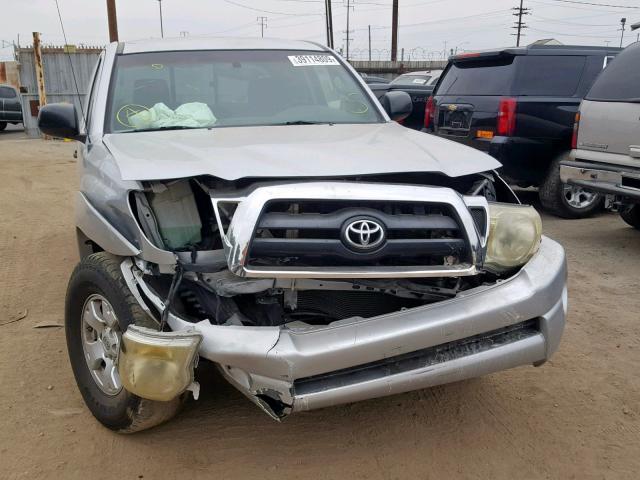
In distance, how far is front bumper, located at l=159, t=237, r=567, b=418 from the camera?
2514 millimetres

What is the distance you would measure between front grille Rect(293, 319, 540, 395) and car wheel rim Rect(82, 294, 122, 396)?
97 cm

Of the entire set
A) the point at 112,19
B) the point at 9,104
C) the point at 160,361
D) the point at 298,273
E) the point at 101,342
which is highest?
the point at 112,19

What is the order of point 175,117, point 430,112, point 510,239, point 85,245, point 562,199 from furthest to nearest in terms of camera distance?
1. point 430,112
2. point 562,199
3. point 85,245
4. point 175,117
5. point 510,239

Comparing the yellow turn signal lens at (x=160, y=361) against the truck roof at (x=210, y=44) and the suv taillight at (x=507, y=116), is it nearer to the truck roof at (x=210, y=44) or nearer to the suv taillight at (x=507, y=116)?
the truck roof at (x=210, y=44)


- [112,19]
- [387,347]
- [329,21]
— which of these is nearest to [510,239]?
[387,347]

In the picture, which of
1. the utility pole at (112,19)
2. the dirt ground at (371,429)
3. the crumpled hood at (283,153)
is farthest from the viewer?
the utility pole at (112,19)

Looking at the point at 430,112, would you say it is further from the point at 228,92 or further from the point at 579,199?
the point at 228,92

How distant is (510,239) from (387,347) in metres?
0.86

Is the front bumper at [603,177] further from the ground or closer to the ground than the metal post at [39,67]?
closer to the ground

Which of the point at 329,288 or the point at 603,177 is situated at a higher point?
the point at 329,288

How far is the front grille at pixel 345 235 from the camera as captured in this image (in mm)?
2588

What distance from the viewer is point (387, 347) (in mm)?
2590

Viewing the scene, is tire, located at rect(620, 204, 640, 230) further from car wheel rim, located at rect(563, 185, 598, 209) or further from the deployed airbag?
the deployed airbag

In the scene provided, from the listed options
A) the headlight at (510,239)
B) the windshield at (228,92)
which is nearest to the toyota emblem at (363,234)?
the headlight at (510,239)
